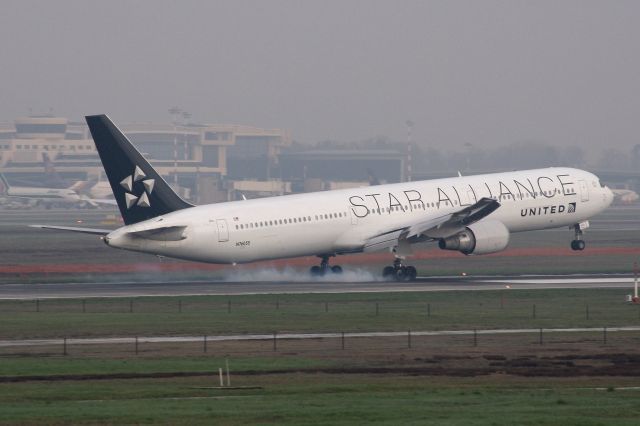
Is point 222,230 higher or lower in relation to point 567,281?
higher

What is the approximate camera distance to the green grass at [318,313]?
180ft

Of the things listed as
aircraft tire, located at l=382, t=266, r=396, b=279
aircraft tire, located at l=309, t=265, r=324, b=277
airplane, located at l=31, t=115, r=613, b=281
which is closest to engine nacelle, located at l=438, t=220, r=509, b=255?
airplane, located at l=31, t=115, r=613, b=281

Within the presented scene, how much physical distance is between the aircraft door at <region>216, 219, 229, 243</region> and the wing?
380 inches

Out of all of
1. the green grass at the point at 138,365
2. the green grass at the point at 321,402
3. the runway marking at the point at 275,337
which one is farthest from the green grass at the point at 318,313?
the green grass at the point at 321,402

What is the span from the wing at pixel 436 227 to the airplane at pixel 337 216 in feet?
0.27

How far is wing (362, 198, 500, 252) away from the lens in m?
75.8

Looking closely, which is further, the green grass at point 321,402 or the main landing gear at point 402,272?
the main landing gear at point 402,272

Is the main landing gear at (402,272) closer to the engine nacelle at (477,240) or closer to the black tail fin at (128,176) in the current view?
the engine nacelle at (477,240)

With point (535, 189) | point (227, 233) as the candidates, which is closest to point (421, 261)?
point (535, 189)

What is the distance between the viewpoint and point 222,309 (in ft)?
204

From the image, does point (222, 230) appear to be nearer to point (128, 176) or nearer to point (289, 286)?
point (289, 286)

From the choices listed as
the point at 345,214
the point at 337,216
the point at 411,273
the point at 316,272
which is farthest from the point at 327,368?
the point at 316,272

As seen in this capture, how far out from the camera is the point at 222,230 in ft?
239

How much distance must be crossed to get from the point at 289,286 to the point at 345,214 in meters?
5.99
